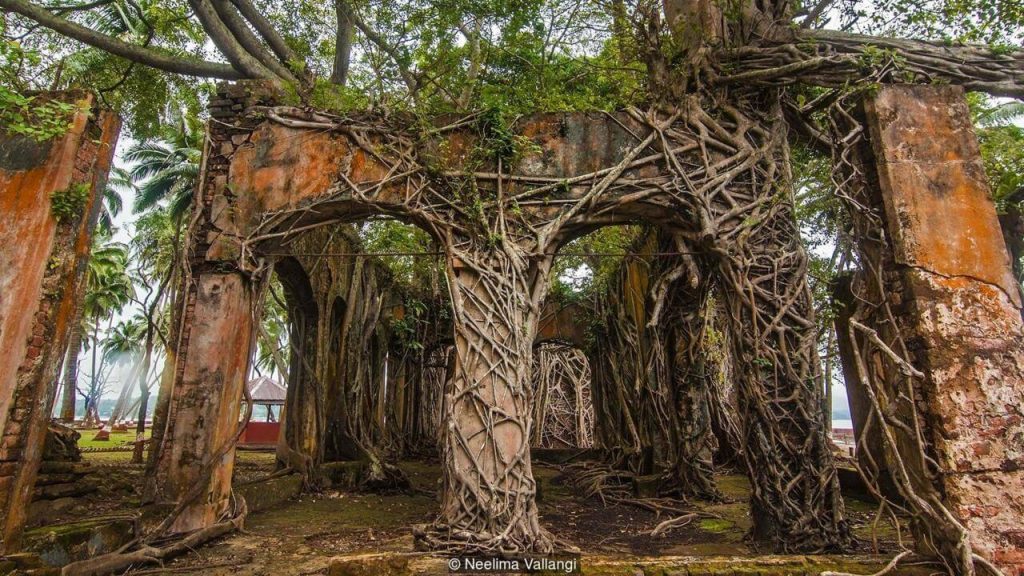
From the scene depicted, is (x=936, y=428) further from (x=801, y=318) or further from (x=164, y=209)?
(x=164, y=209)

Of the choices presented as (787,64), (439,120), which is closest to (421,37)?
(439,120)

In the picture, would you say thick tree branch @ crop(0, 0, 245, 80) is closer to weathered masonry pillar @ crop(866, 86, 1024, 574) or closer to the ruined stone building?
the ruined stone building

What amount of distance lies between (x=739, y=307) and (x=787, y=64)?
6.53 feet

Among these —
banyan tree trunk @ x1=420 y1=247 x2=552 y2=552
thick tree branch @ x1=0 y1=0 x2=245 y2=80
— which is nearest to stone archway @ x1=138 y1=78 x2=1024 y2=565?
banyan tree trunk @ x1=420 y1=247 x2=552 y2=552

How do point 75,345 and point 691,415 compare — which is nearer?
point 691,415

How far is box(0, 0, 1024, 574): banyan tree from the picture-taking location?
3154 millimetres

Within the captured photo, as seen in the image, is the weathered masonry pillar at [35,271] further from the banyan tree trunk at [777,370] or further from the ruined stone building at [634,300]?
the banyan tree trunk at [777,370]

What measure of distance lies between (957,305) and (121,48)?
8.72m

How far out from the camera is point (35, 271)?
11.0ft

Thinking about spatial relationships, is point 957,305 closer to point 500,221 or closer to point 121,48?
point 500,221

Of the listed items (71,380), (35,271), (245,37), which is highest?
(245,37)

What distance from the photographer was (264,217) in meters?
4.94

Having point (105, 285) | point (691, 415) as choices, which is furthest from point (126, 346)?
point (691, 415)

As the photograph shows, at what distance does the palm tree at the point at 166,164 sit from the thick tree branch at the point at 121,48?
5922 mm
